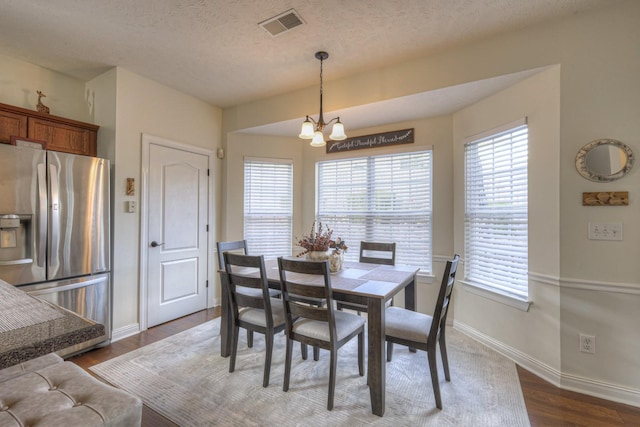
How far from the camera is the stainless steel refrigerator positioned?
234 centimetres

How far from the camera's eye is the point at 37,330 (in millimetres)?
867

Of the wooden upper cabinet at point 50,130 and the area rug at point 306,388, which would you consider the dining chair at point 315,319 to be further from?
the wooden upper cabinet at point 50,130

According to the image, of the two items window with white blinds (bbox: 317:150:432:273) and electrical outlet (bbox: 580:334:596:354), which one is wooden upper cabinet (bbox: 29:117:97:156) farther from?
electrical outlet (bbox: 580:334:596:354)

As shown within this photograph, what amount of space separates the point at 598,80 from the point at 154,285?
446cm

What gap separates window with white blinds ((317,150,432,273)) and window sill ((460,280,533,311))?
1.72 ft

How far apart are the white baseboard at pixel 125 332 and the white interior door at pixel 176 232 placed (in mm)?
146

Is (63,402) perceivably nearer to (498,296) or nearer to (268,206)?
(498,296)

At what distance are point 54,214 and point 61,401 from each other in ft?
6.99

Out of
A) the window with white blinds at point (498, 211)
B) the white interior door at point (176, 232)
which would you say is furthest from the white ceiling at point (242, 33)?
the white interior door at point (176, 232)

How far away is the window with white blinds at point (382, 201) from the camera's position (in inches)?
139

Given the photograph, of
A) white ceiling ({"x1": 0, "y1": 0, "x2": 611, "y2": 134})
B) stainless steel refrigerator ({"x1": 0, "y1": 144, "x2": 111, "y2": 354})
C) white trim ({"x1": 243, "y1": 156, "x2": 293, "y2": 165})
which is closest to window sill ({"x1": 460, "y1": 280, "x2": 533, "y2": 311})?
white ceiling ({"x1": 0, "y1": 0, "x2": 611, "y2": 134})

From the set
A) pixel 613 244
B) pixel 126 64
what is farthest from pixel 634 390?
pixel 126 64

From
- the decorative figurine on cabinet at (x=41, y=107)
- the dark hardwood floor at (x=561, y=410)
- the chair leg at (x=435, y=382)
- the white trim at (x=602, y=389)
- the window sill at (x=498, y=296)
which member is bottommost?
the dark hardwood floor at (x=561, y=410)

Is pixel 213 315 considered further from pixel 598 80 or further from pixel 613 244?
pixel 598 80
